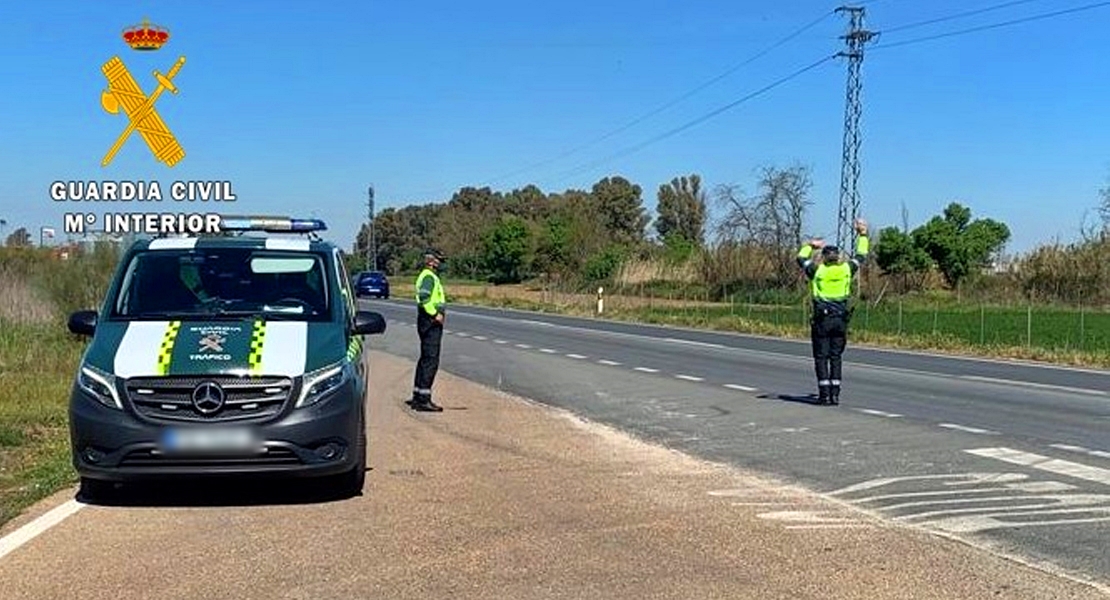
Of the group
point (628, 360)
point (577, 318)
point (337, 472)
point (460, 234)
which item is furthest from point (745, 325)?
point (460, 234)

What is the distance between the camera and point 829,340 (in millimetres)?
15539

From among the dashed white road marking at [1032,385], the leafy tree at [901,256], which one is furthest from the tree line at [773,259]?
the dashed white road marking at [1032,385]

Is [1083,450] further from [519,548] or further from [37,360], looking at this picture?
[37,360]

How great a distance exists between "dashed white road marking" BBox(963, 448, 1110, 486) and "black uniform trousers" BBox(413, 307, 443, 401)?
6.26 m

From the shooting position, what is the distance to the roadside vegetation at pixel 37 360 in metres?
9.92

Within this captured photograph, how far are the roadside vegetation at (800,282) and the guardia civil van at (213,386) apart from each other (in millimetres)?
21089

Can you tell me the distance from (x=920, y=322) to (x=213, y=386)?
38.7 meters

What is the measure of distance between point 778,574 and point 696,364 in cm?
1788

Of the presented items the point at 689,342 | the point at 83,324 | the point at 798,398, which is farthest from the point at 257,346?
the point at 689,342

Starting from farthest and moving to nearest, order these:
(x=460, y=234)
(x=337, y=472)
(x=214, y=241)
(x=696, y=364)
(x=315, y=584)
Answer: (x=460, y=234)
(x=696, y=364)
(x=214, y=241)
(x=337, y=472)
(x=315, y=584)

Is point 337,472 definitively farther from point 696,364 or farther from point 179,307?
point 696,364

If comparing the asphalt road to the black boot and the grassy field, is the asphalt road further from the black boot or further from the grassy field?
the grassy field

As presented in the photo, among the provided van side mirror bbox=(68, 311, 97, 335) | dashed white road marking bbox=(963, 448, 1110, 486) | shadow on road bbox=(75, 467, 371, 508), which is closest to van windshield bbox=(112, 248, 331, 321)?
van side mirror bbox=(68, 311, 97, 335)

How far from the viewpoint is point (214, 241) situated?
9820 millimetres
